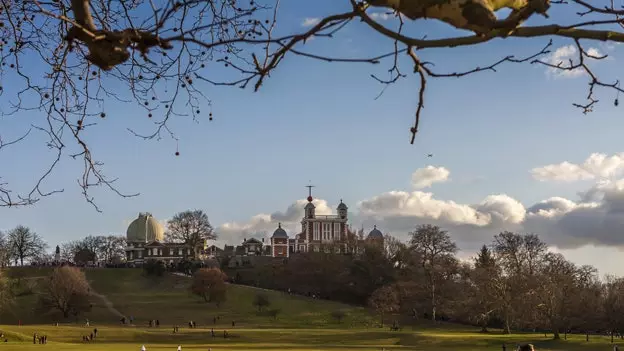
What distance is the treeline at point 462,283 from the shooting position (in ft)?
190

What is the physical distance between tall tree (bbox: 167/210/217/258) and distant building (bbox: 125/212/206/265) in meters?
4.31

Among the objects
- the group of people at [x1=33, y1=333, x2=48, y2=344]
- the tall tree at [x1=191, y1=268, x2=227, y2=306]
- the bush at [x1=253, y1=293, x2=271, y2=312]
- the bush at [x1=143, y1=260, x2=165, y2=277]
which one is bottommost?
the group of people at [x1=33, y1=333, x2=48, y2=344]

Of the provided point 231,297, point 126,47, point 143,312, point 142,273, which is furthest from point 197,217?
point 126,47

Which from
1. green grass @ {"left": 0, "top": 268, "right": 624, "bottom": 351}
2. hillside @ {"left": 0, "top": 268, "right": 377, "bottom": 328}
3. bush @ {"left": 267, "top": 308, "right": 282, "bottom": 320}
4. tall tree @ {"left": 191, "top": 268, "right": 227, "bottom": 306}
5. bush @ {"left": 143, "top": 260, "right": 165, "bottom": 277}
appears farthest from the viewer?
bush @ {"left": 143, "top": 260, "right": 165, "bottom": 277}

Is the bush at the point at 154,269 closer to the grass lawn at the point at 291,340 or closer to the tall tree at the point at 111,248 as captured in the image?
the tall tree at the point at 111,248

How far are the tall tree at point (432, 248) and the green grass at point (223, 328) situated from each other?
5227 mm

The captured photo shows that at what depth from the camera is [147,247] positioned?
119125 mm

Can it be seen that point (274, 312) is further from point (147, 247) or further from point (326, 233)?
point (326, 233)

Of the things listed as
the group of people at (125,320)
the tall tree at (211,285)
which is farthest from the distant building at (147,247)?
the group of people at (125,320)

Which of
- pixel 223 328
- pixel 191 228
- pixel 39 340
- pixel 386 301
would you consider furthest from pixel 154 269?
pixel 39 340

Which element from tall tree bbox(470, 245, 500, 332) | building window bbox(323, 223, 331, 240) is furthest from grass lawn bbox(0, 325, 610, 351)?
building window bbox(323, 223, 331, 240)

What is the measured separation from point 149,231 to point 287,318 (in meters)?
57.9

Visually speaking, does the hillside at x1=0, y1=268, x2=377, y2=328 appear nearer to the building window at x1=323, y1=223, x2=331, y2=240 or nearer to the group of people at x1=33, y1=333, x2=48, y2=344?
the group of people at x1=33, y1=333, x2=48, y2=344

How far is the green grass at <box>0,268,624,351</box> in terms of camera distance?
4806 cm
